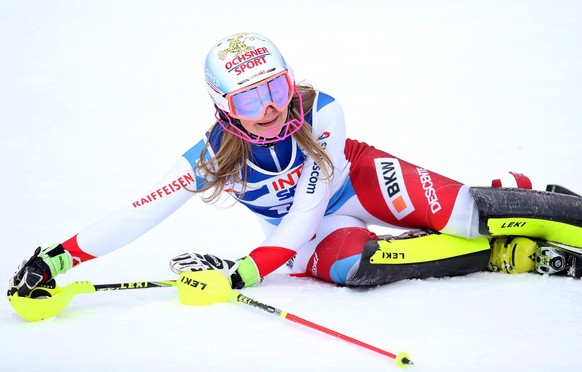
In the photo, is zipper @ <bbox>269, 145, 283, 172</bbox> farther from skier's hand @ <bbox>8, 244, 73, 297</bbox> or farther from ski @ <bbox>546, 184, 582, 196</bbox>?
ski @ <bbox>546, 184, 582, 196</bbox>

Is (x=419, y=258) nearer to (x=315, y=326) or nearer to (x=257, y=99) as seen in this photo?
(x=315, y=326)

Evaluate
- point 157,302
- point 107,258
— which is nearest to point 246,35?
point 157,302

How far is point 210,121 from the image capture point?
680cm

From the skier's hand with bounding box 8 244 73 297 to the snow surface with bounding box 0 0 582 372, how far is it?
5.3 inches

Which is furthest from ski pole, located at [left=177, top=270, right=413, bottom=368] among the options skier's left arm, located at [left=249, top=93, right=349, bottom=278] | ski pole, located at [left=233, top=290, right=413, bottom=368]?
skier's left arm, located at [left=249, top=93, right=349, bottom=278]

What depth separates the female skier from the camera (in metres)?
3.46

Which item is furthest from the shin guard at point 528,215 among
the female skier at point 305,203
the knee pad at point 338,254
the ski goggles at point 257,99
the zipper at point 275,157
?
the ski goggles at point 257,99

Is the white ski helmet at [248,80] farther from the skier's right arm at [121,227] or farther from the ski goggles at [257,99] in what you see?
the skier's right arm at [121,227]

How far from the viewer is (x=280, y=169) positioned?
373 centimetres

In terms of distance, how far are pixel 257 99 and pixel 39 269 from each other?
109 cm

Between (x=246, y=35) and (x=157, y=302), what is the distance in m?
1.14

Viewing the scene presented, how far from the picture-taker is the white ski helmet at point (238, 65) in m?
3.41

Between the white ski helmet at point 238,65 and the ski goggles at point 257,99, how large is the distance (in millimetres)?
25

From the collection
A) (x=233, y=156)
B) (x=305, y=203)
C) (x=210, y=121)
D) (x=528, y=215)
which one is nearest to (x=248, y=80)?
(x=233, y=156)
